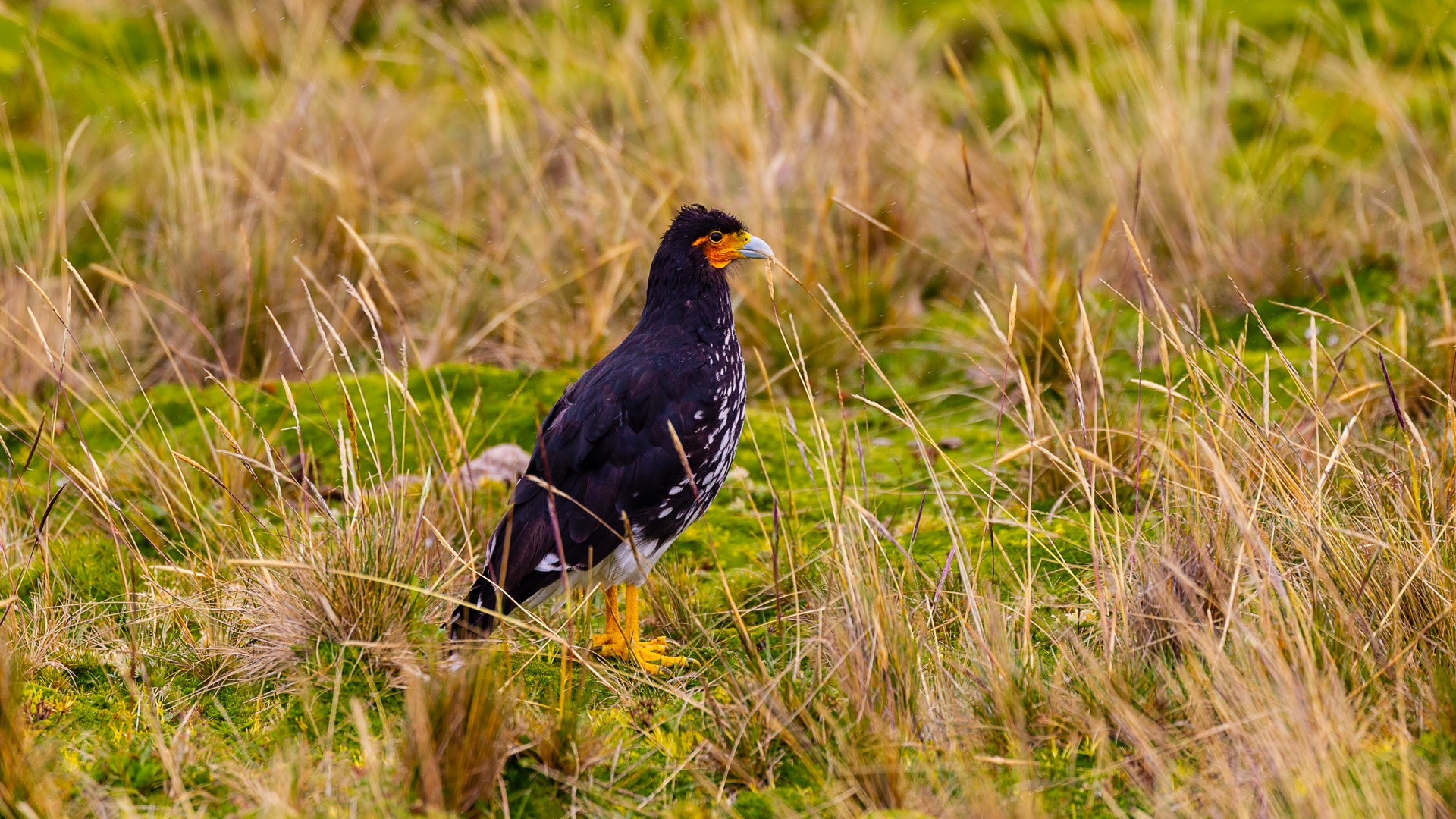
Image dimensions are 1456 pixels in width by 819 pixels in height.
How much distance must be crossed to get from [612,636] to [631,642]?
0.46 feet

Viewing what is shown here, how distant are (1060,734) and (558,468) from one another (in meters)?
1.66

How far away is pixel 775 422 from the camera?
5.12 metres

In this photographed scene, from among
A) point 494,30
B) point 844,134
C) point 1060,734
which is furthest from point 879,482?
point 494,30

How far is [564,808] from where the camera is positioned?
9.43ft

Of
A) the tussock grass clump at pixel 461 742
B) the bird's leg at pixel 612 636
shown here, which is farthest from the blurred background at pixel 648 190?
the tussock grass clump at pixel 461 742

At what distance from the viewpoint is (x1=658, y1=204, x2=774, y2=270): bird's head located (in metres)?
4.16

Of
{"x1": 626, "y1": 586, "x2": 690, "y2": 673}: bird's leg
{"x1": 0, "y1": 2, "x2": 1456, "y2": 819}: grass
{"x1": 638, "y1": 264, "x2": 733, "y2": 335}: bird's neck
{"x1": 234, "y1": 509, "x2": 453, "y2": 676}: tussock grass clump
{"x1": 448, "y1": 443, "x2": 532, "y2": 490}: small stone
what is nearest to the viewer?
{"x1": 0, "y1": 2, "x2": 1456, "y2": 819}: grass

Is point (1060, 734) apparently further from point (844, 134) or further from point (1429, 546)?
point (844, 134)

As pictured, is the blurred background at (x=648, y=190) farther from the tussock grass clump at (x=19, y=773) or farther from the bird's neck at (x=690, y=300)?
the tussock grass clump at (x=19, y=773)

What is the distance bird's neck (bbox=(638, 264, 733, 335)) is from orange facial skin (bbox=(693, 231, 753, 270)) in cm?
5

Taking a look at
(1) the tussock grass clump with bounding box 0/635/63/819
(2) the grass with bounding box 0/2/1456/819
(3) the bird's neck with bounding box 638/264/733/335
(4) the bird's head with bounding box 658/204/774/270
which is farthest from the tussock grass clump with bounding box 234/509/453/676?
(4) the bird's head with bounding box 658/204/774/270

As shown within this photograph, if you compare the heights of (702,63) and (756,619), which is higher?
(702,63)

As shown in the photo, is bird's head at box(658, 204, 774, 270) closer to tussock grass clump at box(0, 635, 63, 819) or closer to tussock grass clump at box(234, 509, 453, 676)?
tussock grass clump at box(234, 509, 453, 676)

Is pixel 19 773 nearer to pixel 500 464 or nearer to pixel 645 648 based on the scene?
pixel 645 648
